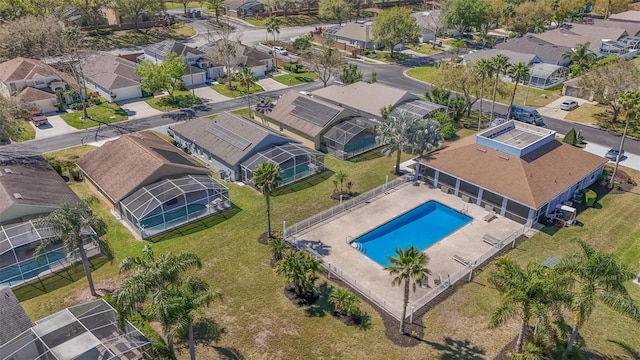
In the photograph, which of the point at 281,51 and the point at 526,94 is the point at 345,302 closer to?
the point at 526,94

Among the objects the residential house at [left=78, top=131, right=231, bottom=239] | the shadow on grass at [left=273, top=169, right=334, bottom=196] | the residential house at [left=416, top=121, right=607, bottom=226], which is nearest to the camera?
the residential house at [left=78, top=131, right=231, bottom=239]

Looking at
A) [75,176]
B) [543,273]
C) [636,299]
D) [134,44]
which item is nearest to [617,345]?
[636,299]

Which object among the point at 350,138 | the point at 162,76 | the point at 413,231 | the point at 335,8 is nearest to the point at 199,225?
the point at 413,231

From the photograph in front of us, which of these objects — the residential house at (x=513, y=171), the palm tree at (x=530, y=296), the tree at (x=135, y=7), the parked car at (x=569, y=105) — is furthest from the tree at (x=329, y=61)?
the tree at (x=135, y=7)

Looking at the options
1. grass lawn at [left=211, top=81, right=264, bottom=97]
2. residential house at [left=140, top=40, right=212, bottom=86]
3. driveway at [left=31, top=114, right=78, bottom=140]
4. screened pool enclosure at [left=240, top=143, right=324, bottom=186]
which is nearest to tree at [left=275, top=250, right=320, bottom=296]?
screened pool enclosure at [left=240, top=143, right=324, bottom=186]

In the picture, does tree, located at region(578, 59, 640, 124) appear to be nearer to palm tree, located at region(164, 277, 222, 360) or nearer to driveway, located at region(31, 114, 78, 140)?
palm tree, located at region(164, 277, 222, 360)

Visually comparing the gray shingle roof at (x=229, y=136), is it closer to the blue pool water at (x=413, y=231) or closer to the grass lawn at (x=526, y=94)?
the blue pool water at (x=413, y=231)

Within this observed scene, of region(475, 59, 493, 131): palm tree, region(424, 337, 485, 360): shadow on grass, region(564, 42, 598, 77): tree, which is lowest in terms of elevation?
region(424, 337, 485, 360): shadow on grass
